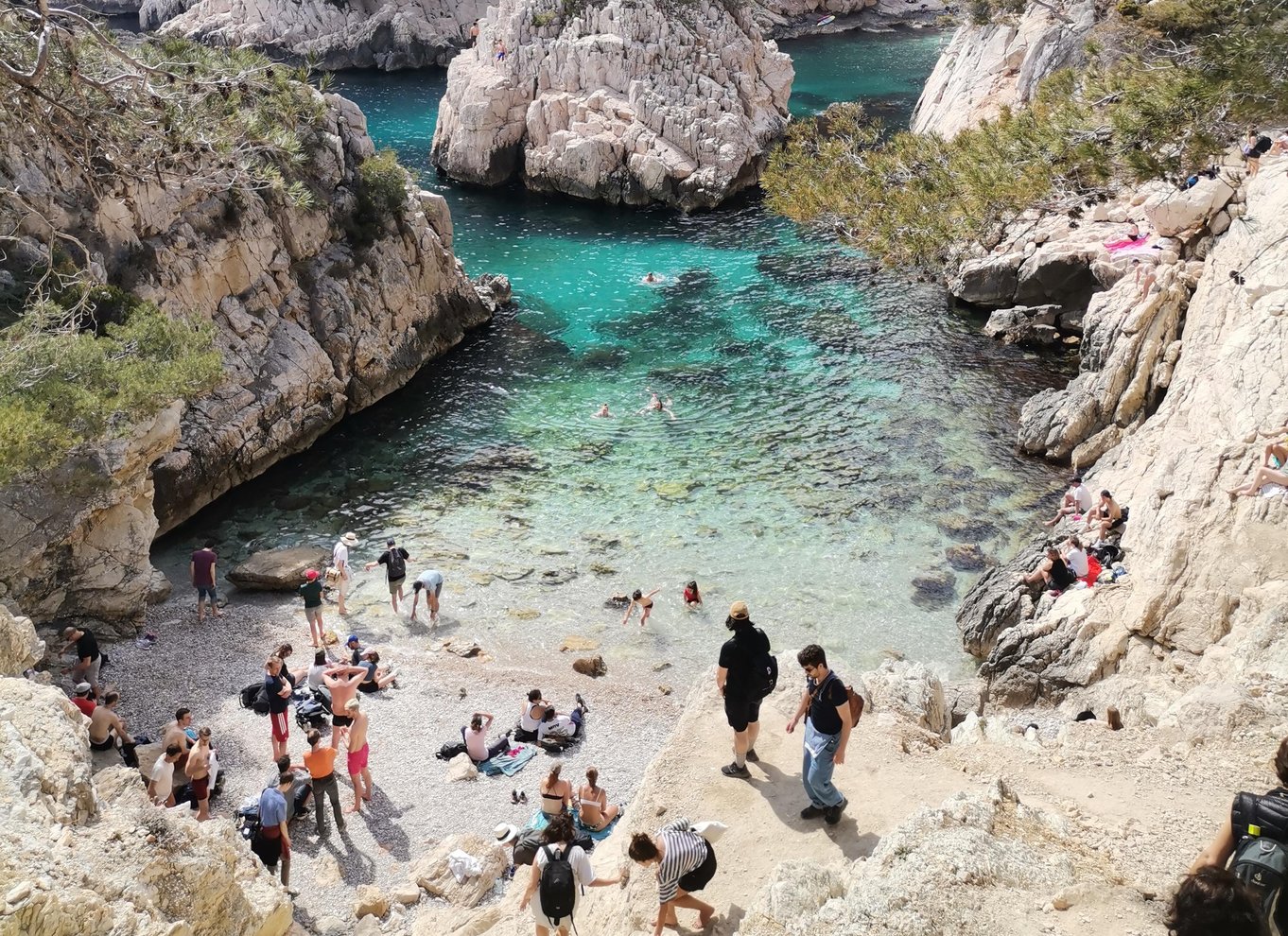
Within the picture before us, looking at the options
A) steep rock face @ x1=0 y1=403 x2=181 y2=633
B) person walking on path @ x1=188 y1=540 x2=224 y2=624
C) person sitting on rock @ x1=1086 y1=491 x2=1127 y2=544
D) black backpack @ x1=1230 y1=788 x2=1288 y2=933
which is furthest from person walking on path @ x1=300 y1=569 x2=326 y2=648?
black backpack @ x1=1230 y1=788 x2=1288 y2=933

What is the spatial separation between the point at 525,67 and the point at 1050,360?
34257 mm

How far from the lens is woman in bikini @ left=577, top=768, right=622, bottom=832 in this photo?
1523cm

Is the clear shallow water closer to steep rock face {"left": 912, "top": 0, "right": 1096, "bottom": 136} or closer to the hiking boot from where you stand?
the hiking boot

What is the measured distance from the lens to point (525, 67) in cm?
5494

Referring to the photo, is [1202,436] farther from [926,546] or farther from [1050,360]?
[1050,360]

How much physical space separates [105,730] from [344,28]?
271 ft

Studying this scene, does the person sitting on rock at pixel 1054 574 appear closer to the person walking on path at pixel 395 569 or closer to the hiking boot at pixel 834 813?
the hiking boot at pixel 834 813

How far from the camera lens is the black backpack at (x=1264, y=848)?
6.93m

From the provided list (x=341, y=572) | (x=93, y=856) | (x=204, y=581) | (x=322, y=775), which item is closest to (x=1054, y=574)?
(x=322, y=775)

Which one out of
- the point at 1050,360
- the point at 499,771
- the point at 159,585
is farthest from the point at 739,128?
the point at 499,771

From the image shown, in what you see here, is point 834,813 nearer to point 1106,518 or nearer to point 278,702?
point 278,702

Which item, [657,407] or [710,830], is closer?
[710,830]

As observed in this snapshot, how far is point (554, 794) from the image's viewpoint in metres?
13.7

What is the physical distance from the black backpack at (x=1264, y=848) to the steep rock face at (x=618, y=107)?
46.3 metres
